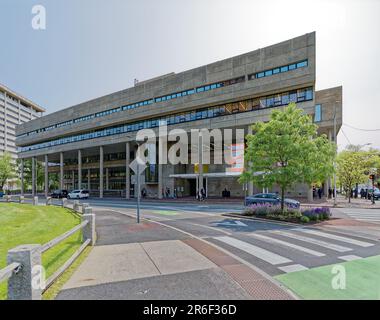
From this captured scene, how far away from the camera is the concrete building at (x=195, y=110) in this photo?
2961 cm

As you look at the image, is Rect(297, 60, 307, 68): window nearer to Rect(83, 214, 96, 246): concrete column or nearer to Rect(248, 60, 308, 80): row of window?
Rect(248, 60, 308, 80): row of window

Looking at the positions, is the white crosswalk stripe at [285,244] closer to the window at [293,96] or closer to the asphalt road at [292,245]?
the asphalt road at [292,245]

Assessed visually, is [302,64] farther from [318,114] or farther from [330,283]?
[330,283]

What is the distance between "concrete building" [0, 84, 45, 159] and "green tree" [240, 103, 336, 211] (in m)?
129

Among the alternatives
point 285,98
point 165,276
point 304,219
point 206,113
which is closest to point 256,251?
point 165,276

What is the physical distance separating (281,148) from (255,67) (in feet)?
67.2

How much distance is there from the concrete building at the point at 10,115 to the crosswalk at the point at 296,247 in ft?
434

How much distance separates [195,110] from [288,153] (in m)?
24.5

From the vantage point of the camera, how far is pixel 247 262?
6.33 m

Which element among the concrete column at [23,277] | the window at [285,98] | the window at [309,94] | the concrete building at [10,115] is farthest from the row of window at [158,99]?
→ the concrete building at [10,115]

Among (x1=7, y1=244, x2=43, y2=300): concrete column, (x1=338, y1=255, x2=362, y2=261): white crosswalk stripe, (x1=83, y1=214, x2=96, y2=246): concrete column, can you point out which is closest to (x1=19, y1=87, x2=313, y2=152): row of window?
(x1=338, y1=255, x2=362, y2=261): white crosswalk stripe

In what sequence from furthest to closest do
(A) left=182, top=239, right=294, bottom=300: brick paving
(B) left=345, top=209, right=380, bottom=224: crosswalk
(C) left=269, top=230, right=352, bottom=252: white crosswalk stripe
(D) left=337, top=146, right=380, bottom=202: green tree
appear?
1. (D) left=337, top=146, right=380, bottom=202: green tree
2. (B) left=345, top=209, right=380, bottom=224: crosswalk
3. (C) left=269, top=230, right=352, bottom=252: white crosswalk stripe
4. (A) left=182, top=239, right=294, bottom=300: brick paving

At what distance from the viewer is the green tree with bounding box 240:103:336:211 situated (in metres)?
14.6
